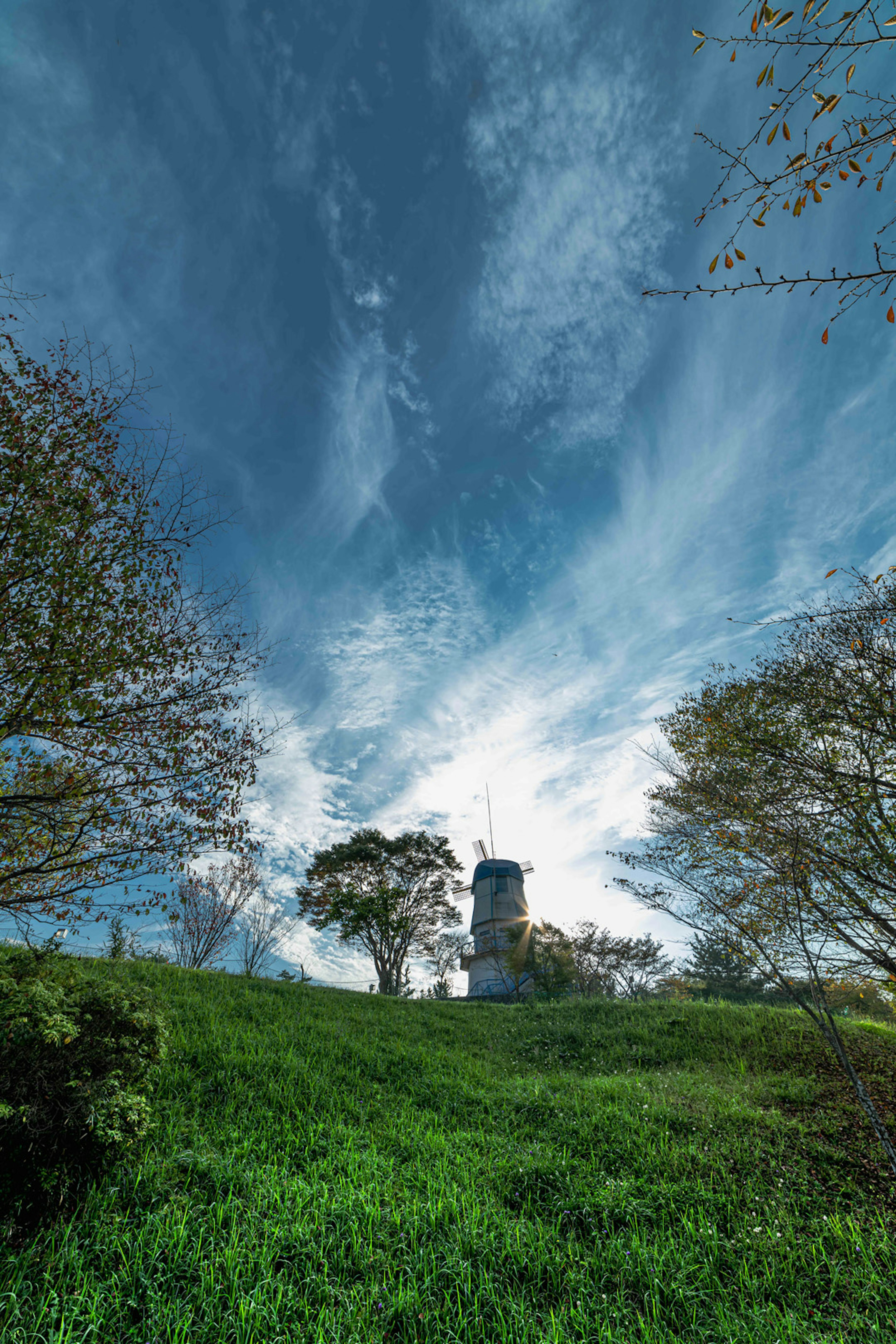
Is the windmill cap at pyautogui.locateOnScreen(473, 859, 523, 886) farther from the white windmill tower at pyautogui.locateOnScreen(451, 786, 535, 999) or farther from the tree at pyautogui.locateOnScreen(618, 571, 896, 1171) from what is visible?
the tree at pyautogui.locateOnScreen(618, 571, 896, 1171)

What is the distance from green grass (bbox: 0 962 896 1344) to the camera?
3.55m

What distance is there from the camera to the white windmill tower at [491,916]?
3062cm

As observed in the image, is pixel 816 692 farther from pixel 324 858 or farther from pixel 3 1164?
pixel 324 858

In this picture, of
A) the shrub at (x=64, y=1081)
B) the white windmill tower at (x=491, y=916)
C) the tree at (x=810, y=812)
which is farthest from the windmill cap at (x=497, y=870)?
the shrub at (x=64, y=1081)

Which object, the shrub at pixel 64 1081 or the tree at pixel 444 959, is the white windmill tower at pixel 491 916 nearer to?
the tree at pixel 444 959

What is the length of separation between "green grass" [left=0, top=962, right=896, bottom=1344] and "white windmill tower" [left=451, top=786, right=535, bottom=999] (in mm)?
23364

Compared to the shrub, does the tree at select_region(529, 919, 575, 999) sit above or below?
above

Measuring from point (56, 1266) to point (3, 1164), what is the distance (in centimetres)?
88

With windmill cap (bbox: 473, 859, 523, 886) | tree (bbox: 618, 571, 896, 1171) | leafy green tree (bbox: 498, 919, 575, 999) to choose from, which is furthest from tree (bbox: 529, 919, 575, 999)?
tree (bbox: 618, 571, 896, 1171)

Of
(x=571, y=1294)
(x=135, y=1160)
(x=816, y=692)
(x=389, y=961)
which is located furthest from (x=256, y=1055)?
(x=389, y=961)

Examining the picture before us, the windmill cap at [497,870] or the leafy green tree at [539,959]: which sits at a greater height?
the windmill cap at [497,870]

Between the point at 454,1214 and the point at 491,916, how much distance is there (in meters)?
30.8

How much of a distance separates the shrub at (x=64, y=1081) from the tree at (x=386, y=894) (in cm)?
2139

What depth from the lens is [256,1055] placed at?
781 cm
